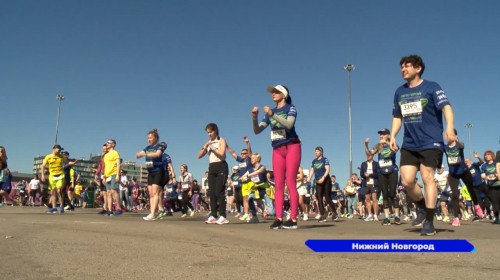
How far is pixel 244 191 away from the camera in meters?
11.4

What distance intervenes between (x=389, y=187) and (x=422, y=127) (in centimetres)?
447

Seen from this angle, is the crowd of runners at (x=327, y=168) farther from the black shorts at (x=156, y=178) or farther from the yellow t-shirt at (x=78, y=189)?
the yellow t-shirt at (x=78, y=189)

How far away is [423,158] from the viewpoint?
501cm

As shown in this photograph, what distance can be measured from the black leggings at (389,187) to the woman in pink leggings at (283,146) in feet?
11.6

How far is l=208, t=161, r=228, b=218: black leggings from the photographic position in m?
8.12

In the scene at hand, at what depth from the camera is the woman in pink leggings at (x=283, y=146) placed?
629cm

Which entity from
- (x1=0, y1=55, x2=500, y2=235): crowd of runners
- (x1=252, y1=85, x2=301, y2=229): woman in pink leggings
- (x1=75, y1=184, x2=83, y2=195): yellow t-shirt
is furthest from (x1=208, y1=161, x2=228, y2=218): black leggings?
(x1=75, y1=184, x2=83, y2=195): yellow t-shirt

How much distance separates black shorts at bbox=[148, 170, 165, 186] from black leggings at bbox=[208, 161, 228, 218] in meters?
1.61

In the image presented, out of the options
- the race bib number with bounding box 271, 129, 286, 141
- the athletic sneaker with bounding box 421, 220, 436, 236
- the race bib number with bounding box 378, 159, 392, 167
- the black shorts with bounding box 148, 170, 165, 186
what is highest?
the race bib number with bounding box 271, 129, 286, 141

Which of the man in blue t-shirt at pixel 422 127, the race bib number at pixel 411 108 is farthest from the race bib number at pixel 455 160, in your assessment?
the race bib number at pixel 411 108

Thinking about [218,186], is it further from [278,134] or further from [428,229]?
[428,229]

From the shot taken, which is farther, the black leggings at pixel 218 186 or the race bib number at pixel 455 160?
the race bib number at pixel 455 160

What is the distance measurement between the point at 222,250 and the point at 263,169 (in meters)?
7.86

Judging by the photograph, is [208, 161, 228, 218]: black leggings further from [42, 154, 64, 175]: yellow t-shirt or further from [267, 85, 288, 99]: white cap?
[42, 154, 64, 175]: yellow t-shirt
